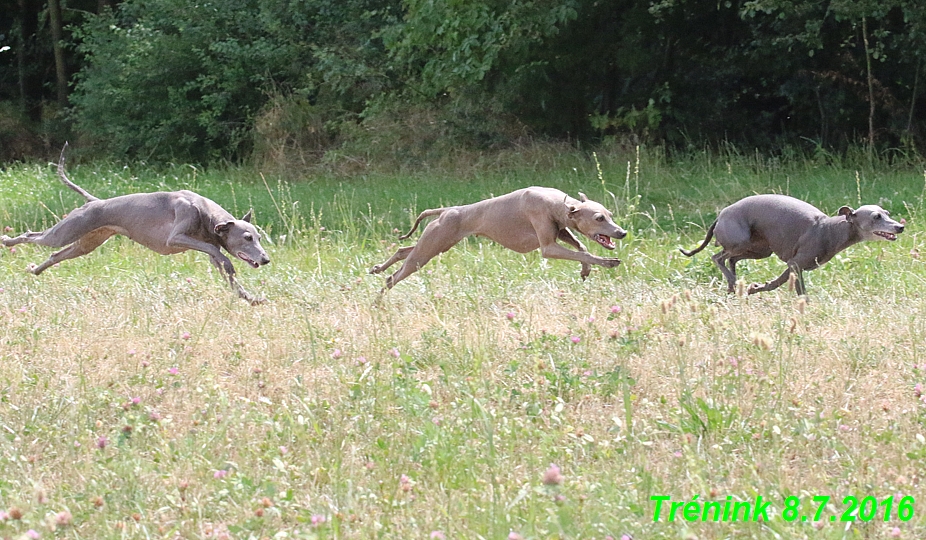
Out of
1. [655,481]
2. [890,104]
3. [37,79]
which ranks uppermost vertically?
[655,481]

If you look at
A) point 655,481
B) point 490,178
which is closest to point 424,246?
point 655,481

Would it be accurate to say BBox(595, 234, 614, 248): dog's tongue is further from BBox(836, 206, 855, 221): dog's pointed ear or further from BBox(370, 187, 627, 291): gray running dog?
BBox(836, 206, 855, 221): dog's pointed ear

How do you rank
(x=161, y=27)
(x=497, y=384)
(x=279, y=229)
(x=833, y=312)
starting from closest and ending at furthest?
(x=497, y=384), (x=833, y=312), (x=279, y=229), (x=161, y=27)

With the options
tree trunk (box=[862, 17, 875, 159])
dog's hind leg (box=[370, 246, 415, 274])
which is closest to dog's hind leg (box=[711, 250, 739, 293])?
dog's hind leg (box=[370, 246, 415, 274])

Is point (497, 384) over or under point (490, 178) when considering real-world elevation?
over

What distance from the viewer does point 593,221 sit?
733cm

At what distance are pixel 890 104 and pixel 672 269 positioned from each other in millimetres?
10277

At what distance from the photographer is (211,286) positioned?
28.1ft

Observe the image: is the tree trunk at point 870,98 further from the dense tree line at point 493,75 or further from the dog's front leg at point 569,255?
the dog's front leg at point 569,255

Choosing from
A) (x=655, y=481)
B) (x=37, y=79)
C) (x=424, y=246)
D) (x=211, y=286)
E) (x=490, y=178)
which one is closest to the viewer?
(x=655, y=481)

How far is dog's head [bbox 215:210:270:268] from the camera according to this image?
8.00 metres

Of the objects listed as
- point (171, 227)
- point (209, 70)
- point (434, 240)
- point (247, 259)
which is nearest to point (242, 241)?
point (247, 259)

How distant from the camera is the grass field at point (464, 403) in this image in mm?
4090

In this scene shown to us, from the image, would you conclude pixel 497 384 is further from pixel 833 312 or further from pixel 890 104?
pixel 890 104
